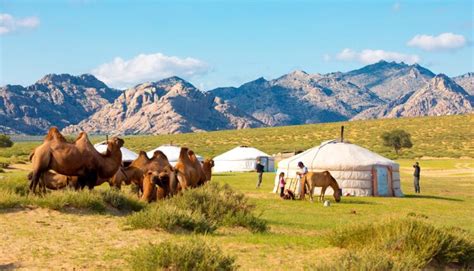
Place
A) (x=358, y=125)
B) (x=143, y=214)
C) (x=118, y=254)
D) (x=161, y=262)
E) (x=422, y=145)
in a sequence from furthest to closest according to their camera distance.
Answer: (x=358, y=125) → (x=422, y=145) → (x=143, y=214) → (x=118, y=254) → (x=161, y=262)

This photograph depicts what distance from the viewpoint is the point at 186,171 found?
19.2 meters

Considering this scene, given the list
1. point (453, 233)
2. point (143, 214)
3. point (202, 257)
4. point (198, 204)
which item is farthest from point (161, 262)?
point (198, 204)

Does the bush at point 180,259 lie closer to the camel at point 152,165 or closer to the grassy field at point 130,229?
the grassy field at point 130,229

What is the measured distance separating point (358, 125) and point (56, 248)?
375 feet

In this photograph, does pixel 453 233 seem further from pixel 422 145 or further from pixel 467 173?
pixel 422 145

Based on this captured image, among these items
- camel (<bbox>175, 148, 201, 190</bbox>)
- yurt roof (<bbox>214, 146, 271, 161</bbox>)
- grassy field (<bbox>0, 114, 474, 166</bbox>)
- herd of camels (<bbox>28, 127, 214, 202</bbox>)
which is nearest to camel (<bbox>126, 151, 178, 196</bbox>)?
herd of camels (<bbox>28, 127, 214, 202</bbox>)

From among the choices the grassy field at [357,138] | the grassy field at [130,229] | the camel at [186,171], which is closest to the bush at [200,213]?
the grassy field at [130,229]

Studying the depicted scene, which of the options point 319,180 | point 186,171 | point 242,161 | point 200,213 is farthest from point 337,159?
point 242,161

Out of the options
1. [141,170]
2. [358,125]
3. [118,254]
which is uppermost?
[358,125]

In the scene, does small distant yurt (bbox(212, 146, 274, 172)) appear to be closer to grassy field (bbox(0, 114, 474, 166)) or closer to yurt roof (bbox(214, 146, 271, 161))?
yurt roof (bbox(214, 146, 271, 161))

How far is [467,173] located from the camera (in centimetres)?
5691

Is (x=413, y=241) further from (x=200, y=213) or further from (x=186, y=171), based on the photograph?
(x=186, y=171)

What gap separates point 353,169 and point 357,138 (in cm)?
7336

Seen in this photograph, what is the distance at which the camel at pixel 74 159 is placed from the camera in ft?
50.8
